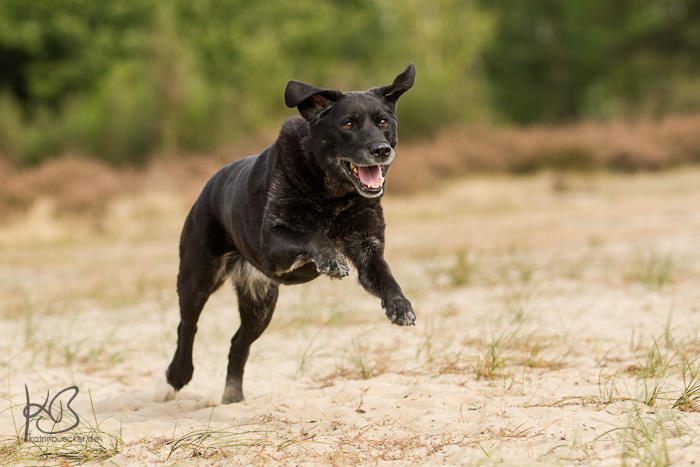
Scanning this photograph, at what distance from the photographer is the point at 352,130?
4.00 meters

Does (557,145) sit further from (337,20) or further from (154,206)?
(337,20)

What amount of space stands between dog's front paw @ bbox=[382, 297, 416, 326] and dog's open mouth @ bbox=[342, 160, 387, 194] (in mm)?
652

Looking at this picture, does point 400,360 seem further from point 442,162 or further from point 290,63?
point 290,63

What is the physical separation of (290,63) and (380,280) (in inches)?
1154

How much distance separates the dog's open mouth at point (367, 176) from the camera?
12.6ft

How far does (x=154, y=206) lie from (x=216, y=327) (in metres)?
8.91

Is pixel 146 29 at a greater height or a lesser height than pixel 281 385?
greater

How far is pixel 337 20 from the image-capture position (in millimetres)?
37875

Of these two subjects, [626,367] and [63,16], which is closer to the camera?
[626,367]

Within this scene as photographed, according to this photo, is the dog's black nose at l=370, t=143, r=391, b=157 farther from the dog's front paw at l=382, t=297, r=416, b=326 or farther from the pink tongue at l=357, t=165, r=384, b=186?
the dog's front paw at l=382, t=297, r=416, b=326

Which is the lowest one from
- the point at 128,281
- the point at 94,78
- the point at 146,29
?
the point at 128,281

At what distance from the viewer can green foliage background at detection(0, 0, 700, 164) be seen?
65.3ft

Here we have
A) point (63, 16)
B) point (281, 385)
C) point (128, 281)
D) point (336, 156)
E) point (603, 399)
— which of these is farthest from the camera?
point (63, 16)

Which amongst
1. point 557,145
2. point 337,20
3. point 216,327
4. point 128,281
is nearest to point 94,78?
point 337,20
